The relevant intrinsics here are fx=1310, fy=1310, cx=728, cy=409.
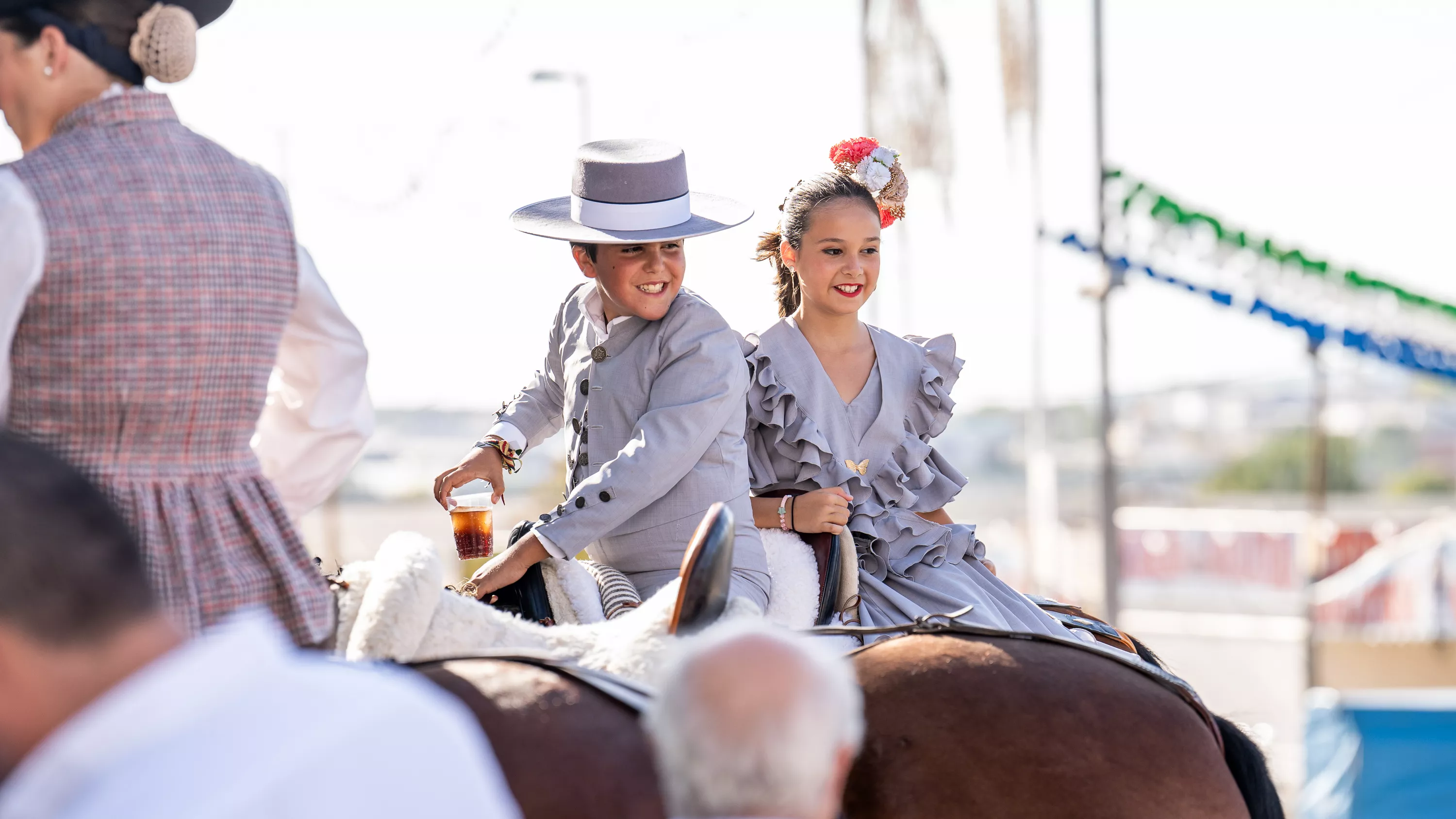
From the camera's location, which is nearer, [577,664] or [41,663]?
[41,663]

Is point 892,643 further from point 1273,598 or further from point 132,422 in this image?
point 1273,598

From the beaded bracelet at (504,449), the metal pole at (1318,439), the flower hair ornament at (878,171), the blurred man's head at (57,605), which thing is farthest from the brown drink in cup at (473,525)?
the metal pole at (1318,439)

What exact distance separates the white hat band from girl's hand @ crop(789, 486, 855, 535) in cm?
82

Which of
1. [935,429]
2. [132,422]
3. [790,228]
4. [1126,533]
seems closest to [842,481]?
[935,429]

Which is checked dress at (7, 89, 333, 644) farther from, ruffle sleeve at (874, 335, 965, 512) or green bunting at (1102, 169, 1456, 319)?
green bunting at (1102, 169, 1456, 319)

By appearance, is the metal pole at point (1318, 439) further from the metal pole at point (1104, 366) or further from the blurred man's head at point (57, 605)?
the blurred man's head at point (57, 605)

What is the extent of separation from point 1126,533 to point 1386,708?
13.6m

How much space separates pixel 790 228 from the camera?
407 centimetres

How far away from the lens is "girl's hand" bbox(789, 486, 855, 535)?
350 cm

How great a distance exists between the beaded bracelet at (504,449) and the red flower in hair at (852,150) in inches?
55.9

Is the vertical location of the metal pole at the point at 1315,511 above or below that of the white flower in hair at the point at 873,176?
below

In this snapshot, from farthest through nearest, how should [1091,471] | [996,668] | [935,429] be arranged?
[1091,471] < [935,429] < [996,668]

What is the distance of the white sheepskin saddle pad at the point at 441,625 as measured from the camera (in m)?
2.37

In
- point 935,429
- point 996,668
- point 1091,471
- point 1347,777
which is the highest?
point 935,429
